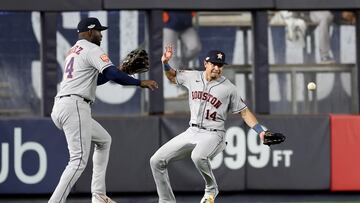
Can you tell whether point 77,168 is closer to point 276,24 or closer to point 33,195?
point 33,195

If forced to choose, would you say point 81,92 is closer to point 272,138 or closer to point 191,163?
Answer: point 272,138

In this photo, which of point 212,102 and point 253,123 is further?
point 212,102

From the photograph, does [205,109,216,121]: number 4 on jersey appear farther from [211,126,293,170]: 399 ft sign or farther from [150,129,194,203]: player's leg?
[211,126,293,170]: 399 ft sign

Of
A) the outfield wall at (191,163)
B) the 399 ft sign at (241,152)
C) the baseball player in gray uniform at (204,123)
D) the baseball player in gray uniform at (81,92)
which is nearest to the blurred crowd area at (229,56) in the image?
the outfield wall at (191,163)

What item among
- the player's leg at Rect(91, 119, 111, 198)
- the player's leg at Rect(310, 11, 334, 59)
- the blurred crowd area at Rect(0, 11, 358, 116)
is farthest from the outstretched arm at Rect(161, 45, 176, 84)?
the player's leg at Rect(310, 11, 334, 59)

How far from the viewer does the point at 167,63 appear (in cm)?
1003

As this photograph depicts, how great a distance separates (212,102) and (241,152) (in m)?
1.98

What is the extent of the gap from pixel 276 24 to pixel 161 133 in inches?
75.0

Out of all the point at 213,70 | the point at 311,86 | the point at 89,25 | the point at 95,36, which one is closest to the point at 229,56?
the point at 311,86

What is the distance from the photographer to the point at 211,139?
10.1 m

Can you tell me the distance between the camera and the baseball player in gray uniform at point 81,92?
30.3ft

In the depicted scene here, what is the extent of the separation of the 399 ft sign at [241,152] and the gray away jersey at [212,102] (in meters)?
1.78

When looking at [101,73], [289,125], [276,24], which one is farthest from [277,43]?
[101,73]

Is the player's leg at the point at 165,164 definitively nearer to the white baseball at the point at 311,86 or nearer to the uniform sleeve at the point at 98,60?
the uniform sleeve at the point at 98,60
